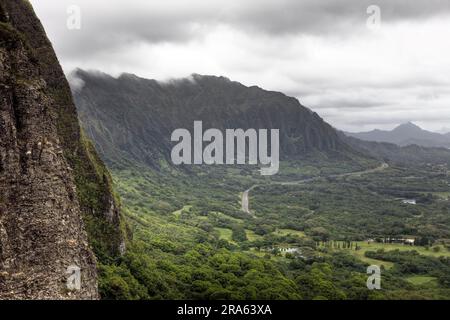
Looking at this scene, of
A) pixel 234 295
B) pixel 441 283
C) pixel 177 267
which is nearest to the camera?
pixel 234 295

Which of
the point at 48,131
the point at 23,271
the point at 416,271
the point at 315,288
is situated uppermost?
the point at 48,131

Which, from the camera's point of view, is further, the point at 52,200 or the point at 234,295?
the point at 234,295

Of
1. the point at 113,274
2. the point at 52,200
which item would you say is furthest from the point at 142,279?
the point at 52,200
